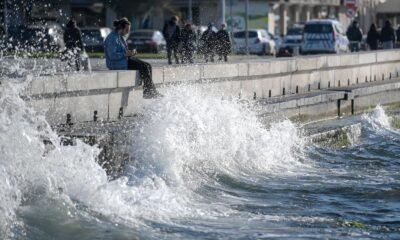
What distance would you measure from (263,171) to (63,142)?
5016 millimetres

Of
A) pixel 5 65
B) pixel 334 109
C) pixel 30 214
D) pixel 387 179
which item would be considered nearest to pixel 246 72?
pixel 334 109

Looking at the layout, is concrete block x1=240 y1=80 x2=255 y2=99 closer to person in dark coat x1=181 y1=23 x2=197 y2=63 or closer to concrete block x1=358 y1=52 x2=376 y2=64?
person in dark coat x1=181 y1=23 x2=197 y2=63

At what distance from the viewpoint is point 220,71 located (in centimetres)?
2269

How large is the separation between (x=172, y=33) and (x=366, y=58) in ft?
20.6

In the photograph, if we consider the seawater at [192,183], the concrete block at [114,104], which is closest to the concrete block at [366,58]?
the seawater at [192,183]

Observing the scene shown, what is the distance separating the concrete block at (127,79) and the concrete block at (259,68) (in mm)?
5681

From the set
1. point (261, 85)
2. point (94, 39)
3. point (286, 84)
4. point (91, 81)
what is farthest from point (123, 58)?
point (94, 39)

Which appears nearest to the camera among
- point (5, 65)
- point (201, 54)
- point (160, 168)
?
point (160, 168)

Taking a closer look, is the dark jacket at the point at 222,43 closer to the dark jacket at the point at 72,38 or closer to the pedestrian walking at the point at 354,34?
the dark jacket at the point at 72,38

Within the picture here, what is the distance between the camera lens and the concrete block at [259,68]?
24.4 m

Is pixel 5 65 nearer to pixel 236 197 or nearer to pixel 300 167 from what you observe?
pixel 300 167

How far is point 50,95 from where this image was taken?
16516mm

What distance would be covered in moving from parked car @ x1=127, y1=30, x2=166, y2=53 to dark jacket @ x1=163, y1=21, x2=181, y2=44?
19.3 meters

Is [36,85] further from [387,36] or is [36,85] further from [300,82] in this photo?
[387,36]
